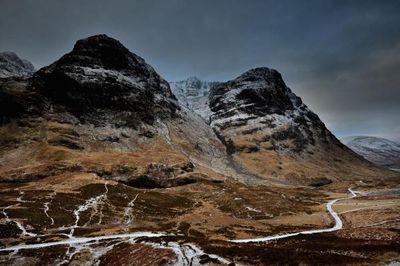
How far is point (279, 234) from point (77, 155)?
384 feet

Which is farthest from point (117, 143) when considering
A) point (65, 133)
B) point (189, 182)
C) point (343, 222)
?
point (343, 222)

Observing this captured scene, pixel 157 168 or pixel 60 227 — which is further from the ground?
pixel 157 168

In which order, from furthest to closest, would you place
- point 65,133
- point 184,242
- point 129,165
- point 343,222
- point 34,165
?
1. point 65,133
2. point 129,165
3. point 34,165
4. point 343,222
5. point 184,242

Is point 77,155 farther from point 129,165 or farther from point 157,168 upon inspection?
point 157,168

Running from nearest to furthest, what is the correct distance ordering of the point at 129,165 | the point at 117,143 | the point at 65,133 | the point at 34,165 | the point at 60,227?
the point at 60,227 < the point at 34,165 < the point at 129,165 < the point at 65,133 < the point at 117,143

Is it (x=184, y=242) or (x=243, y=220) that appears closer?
(x=184, y=242)

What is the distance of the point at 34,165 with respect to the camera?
13938cm

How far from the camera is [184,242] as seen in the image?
53.9 metres

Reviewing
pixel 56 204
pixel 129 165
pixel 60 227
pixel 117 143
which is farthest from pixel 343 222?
pixel 117 143

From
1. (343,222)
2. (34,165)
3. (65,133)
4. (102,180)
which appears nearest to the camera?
(343,222)

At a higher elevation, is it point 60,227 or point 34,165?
point 34,165

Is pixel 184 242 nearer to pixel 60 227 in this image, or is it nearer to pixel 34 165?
pixel 60 227

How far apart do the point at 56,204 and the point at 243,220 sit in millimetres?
49985

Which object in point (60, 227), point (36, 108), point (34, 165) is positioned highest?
point (36, 108)
